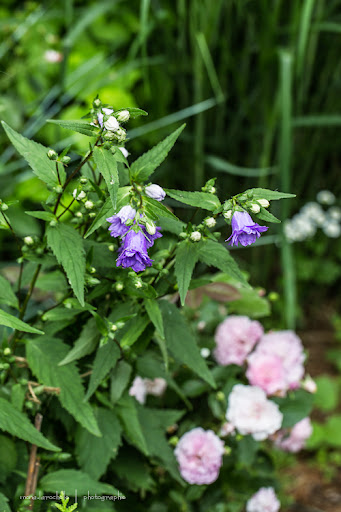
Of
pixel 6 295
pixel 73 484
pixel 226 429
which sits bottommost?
pixel 73 484

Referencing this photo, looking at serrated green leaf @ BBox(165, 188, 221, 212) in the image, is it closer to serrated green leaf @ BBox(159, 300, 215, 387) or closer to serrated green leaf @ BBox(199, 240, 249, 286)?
serrated green leaf @ BBox(199, 240, 249, 286)

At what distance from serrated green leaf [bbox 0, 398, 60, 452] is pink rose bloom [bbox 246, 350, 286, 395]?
0.49 metres

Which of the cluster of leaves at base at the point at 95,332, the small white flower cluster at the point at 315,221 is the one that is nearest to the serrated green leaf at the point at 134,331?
the cluster of leaves at base at the point at 95,332

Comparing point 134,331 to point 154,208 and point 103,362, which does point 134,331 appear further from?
point 154,208

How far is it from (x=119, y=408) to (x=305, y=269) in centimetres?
151

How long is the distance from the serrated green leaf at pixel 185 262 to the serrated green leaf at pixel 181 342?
13 cm

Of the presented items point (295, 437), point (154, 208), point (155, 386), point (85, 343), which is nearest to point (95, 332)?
point (85, 343)

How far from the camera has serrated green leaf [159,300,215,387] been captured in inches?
29.8

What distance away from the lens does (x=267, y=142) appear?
6.14 ft

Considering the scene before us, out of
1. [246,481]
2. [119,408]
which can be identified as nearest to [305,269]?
[246,481]

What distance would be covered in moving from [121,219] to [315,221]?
176 cm

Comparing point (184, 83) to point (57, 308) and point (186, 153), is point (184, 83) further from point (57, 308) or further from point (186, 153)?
point (57, 308)

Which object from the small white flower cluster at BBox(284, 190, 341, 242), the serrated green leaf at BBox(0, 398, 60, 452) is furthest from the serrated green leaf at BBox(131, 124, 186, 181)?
A: the small white flower cluster at BBox(284, 190, 341, 242)

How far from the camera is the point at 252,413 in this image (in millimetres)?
978
